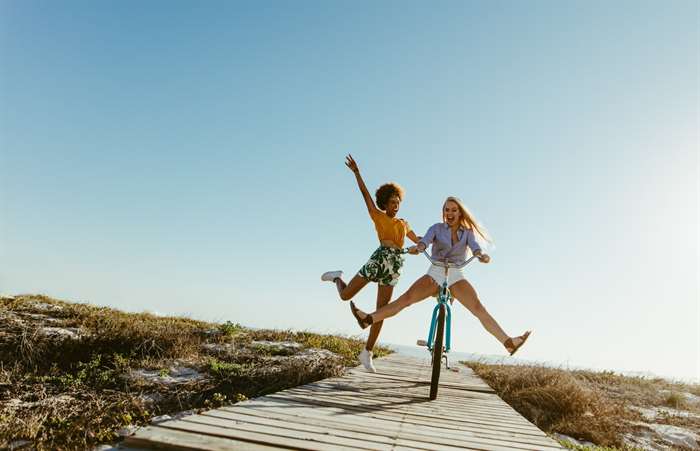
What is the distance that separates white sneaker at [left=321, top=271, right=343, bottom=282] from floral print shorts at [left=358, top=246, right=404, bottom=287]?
0.84 meters

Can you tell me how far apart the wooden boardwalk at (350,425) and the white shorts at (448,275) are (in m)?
1.48

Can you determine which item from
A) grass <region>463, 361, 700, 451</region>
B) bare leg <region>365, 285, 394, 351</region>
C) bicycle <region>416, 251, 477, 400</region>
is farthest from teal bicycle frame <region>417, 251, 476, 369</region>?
grass <region>463, 361, 700, 451</region>

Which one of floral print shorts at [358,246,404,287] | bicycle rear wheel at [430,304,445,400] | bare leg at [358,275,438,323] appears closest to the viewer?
bicycle rear wheel at [430,304,445,400]

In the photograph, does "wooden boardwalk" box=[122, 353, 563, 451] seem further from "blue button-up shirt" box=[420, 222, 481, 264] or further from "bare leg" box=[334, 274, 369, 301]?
"blue button-up shirt" box=[420, 222, 481, 264]

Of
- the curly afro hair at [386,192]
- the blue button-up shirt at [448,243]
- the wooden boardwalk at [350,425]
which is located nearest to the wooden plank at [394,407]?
the wooden boardwalk at [350,425]

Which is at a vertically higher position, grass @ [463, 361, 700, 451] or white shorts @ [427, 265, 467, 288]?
white shorts @ [427, 265, 467, 288]

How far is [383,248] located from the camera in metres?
7.13

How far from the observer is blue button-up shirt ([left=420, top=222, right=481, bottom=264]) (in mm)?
6195

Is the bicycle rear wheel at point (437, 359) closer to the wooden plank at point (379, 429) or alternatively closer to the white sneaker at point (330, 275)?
the wooden plank at point (379, 429)

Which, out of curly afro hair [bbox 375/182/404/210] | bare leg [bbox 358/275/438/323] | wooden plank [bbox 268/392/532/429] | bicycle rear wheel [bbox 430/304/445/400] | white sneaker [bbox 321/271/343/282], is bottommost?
wooden plank [bbox 268/392/532/429]

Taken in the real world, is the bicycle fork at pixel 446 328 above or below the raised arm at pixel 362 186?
below

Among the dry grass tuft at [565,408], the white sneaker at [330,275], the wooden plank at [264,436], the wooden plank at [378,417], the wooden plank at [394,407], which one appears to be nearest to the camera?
the wooden plank at [264,436]

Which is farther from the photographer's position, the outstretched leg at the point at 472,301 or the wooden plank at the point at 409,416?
the outstretched leg at the point at 472,301

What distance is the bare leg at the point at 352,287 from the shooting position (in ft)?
23.7
